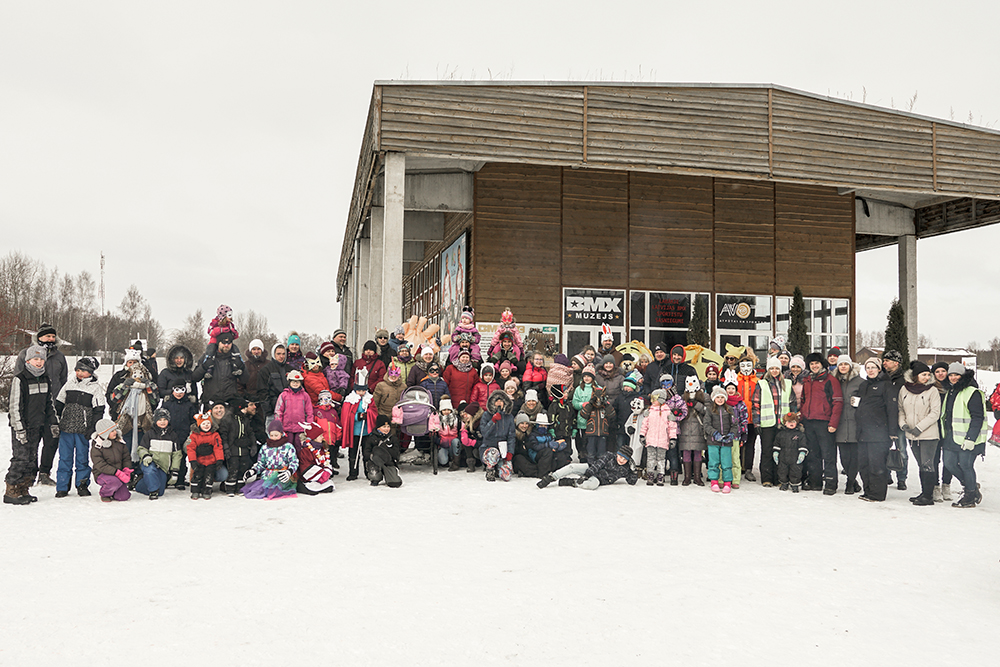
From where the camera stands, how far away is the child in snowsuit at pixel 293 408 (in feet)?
26.0

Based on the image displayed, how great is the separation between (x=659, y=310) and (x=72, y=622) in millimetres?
15546

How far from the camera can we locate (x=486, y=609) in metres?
4.20

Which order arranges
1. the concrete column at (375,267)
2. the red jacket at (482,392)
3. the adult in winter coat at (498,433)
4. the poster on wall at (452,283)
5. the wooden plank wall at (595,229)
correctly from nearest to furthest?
the adult in winter coat at (498,433) < the red jacket at (482,392) < the wooden plank wall at (595,229) < the concrete column at (375,267) < the poster on wall at (452,283)

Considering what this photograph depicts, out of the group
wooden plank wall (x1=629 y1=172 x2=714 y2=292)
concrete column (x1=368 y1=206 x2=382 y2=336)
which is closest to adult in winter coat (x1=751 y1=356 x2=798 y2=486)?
wooden plank wall (x1=629 y1=172 x2=714 y2=292)

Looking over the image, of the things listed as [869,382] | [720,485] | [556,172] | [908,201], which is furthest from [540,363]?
[908,201]

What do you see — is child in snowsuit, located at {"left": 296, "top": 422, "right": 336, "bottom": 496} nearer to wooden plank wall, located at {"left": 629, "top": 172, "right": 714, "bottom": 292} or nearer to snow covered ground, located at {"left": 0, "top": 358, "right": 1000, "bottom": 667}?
snow covered ground, located at {"left": 0, "top": 358, "right": 1000, "bottom": 667}

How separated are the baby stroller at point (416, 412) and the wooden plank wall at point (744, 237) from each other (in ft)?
38.1

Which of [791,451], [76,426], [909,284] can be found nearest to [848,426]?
[791,451]

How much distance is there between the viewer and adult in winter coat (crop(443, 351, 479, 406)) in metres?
9.41

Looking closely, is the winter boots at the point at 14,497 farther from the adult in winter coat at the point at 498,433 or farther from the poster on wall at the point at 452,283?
the poster on wall at the point at 452,283

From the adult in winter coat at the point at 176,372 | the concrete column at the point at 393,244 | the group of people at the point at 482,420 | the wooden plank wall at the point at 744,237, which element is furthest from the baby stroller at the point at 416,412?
the wooden plank wall at the point at 744,237

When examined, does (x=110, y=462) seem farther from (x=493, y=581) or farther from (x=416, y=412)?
(x=493, y=581)

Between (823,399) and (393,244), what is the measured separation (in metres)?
8.40

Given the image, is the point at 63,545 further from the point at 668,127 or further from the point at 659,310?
the point at 659,310
